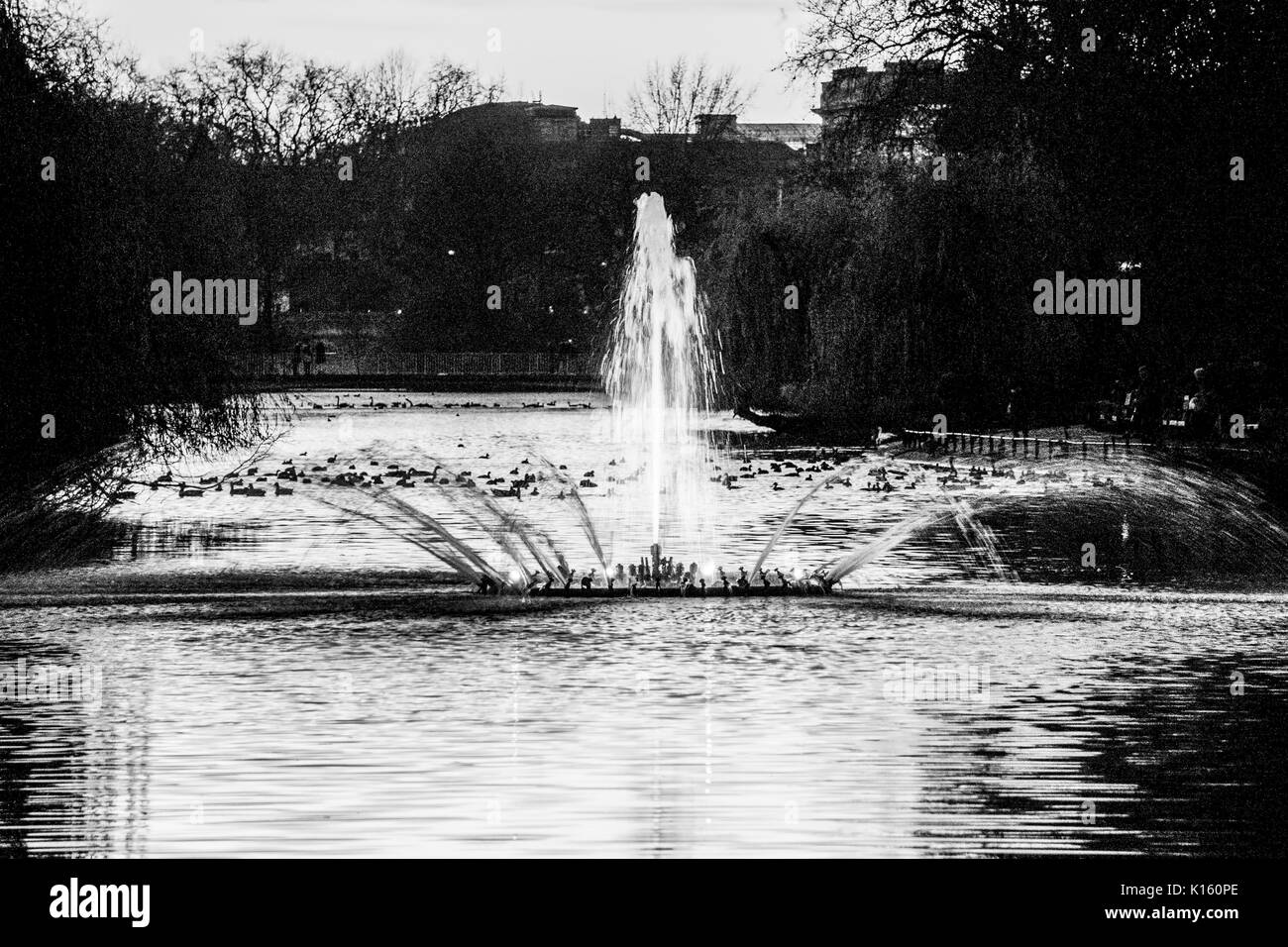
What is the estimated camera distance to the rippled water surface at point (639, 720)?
28.6 ft

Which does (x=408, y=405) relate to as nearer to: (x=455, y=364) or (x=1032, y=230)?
(x=1032, y=230)

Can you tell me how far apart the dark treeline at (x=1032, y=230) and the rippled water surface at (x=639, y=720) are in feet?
31.5

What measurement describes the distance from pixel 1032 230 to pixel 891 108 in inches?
196

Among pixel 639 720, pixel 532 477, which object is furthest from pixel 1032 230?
pixel 639 720

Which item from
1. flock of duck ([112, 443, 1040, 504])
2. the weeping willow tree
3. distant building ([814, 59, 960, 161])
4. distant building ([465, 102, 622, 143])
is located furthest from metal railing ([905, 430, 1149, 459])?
distant building ([465, 102, 622, 143])

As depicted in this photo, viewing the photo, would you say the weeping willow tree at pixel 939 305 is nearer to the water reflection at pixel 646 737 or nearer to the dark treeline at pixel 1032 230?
the dark treeline at pixel 1032 230

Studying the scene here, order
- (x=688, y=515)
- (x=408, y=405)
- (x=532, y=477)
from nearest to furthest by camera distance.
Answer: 1. (x=688, y=515)
2. (x=532, y=477)
3. (x=408, y=405)

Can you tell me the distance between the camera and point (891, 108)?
46.5m

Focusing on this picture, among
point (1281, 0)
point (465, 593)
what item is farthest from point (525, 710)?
point (1281, 0)

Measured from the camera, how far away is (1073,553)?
21.3 meters

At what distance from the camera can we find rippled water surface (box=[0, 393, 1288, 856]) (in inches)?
343

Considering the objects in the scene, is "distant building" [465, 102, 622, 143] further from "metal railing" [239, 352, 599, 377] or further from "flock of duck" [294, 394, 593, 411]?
"flock of duck" [294, 394, 593, 411]

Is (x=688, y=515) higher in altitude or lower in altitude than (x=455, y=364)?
lower
